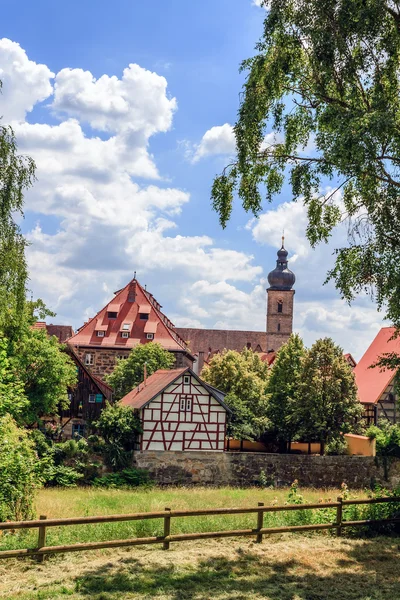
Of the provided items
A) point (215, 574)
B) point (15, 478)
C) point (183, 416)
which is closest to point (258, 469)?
point (183, 416)

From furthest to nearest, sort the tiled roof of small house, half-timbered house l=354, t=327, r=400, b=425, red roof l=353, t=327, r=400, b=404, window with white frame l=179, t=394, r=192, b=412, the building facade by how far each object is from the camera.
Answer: the building facade
red roof l=353, t=327, r=400, b=404
half-timbered house l=354, t=327, r=400, b=425
window with white frame l=179, t=394, r=192, b=412
the tiled roof of small house

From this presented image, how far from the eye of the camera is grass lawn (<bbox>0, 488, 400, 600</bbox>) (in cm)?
925

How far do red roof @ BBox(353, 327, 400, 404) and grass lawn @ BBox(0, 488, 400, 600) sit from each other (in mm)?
25931

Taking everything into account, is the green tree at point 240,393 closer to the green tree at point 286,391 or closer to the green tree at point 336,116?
the green tree at point 286,391

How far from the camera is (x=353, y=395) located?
3575cm

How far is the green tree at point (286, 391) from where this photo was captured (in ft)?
119

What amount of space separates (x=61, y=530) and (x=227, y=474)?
19.5 m

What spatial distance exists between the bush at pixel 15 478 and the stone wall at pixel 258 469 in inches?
650

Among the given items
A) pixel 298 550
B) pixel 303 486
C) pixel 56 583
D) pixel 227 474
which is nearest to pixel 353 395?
pixel 303 486

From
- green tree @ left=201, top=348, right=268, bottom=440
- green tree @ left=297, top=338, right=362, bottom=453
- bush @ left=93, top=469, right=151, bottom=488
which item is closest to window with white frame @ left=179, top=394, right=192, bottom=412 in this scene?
bush @ left=93, top=469, right=151, bottom=488

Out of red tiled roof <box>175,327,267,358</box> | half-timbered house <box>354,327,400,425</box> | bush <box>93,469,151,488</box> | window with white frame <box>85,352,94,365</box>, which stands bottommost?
bush <box>93,469,151,488</box>

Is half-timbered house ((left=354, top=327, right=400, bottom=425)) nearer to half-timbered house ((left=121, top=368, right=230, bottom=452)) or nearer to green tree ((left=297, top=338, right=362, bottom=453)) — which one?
green tree ((left=297, top=338, right=362, bottom=453))

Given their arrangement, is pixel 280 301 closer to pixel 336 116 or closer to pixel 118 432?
pixel 118 432

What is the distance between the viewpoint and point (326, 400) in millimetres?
35500
